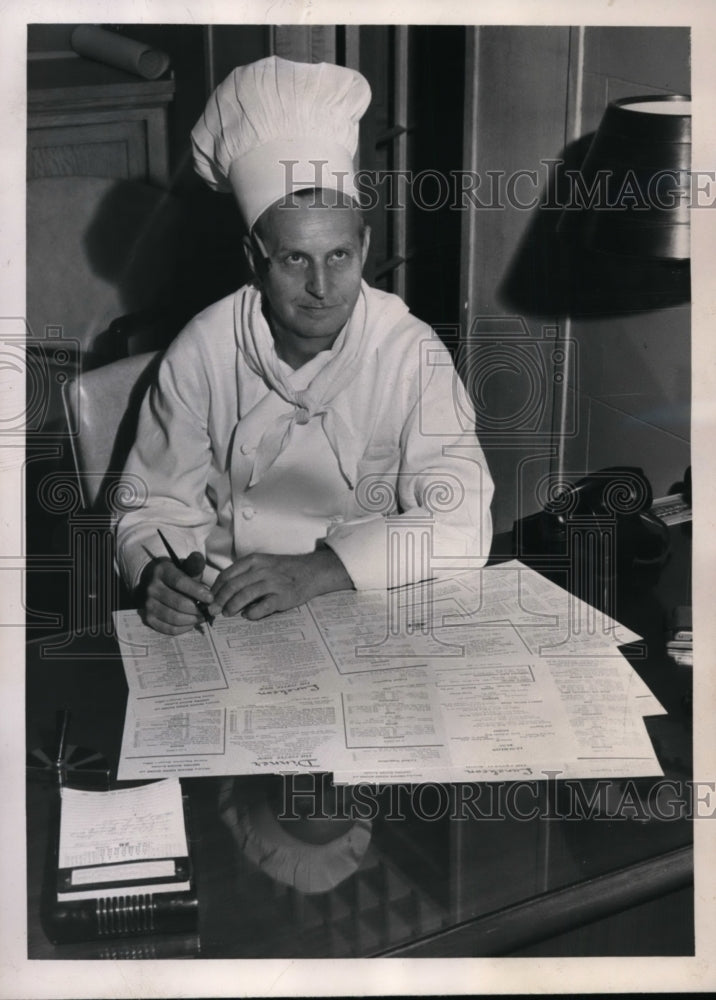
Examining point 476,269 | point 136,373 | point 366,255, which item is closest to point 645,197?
point 476,269

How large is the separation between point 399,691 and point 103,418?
449mm

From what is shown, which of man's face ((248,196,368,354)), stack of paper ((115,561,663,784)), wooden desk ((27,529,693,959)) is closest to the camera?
wooden desk ((27,529,693,959))

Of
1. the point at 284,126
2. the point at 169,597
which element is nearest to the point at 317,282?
the point at 284,126

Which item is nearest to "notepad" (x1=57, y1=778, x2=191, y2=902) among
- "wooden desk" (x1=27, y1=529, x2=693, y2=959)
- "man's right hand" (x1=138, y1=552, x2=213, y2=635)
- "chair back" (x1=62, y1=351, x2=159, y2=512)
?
"wooden desk" (x1=27, y1=529, x2=693, y2=959)

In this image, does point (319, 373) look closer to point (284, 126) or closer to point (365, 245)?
point (365, 245)

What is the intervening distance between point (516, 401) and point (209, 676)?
0.46m

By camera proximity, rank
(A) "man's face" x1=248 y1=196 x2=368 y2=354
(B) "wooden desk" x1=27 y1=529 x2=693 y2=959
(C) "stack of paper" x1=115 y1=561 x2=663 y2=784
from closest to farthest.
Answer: (B) "wooden desk" x1=27 y1=529 x2=693 y2=959 < (C) "stack of paper" x1=115 y1=561 x2=663 y2=784 < (A) "man's face" x1=248 y1=196 x2=368 y2=354

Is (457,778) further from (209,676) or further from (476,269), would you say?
(476,269)

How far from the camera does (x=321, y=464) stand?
1.17 meters

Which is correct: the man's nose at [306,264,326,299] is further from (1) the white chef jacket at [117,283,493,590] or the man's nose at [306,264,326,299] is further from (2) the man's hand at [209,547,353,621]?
(2) the man's hand at [209,547,353,621]

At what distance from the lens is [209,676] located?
3.43 ft

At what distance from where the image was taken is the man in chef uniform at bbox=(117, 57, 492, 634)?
113 cm

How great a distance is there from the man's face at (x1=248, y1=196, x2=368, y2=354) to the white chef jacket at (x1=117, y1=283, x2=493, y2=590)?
0.12 ft

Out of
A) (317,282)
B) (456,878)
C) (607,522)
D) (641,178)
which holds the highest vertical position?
(641,178)
